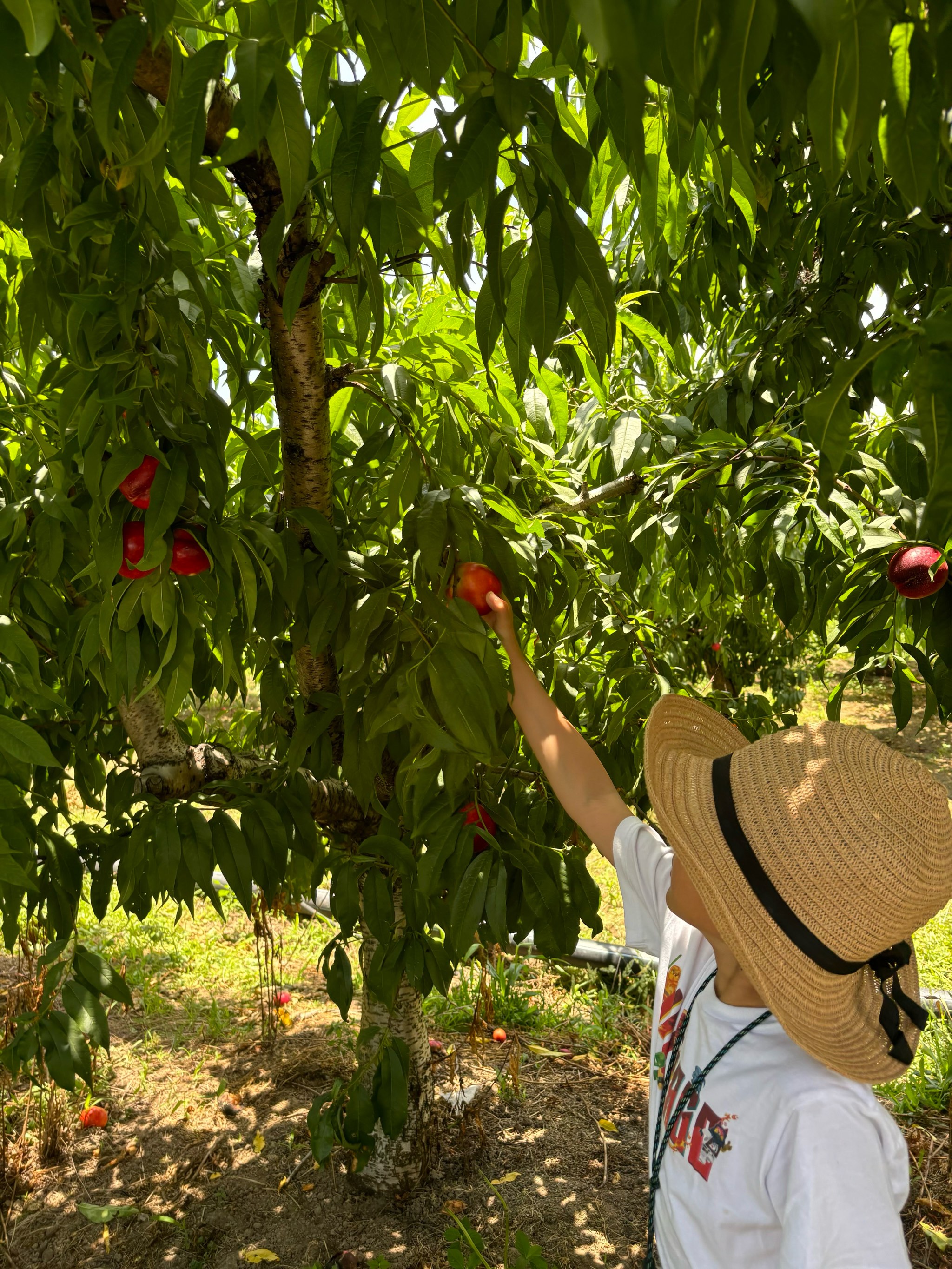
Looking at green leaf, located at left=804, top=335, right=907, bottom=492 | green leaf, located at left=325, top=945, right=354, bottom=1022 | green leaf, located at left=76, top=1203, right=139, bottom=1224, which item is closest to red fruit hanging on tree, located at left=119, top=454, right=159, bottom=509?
green leaf, located at left=804, top=335, right=907, bottom=492

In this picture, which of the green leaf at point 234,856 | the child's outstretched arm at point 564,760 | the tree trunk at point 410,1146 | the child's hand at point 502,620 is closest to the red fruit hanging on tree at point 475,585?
the child's hand at point 502,620

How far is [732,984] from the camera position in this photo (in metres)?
1.24

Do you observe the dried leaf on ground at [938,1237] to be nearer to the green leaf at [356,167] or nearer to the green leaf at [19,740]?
the green leaf at [19,740]

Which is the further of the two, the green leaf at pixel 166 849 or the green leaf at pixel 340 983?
the green leaf at pixel 340 983

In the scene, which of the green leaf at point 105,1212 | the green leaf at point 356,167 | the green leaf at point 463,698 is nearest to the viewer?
the green leaf at point 356,167

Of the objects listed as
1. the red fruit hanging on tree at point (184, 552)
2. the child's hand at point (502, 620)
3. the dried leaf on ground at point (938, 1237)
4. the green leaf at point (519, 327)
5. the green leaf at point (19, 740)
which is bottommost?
the dried leaf on ground at point (938, 1237)

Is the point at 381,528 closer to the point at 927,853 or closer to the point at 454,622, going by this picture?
the point at 454,622

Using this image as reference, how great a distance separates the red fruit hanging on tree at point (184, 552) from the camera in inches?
42.8

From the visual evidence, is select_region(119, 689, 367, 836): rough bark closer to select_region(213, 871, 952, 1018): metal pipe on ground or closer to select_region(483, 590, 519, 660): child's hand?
select_region(483, 590, 519, 660): child's hand

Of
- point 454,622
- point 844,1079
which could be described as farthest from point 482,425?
point 844,1079

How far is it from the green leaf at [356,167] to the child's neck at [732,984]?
931 mm

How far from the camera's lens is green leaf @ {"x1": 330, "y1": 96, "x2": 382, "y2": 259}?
81cm

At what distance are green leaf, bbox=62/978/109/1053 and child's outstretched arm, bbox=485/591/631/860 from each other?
96 centimetres

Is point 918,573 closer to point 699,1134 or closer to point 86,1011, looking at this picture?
point 699,1134
